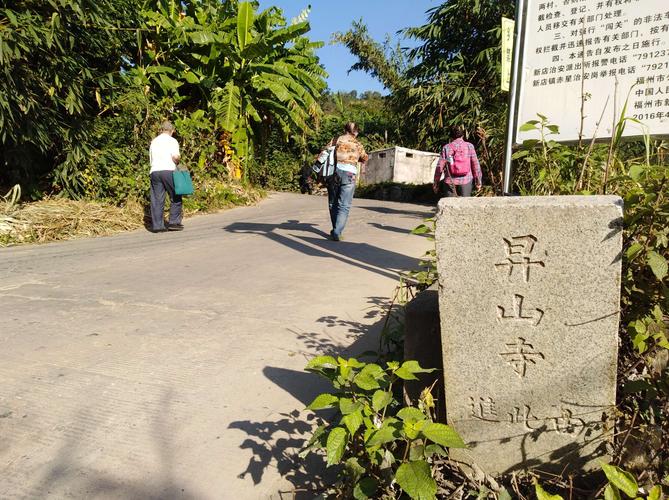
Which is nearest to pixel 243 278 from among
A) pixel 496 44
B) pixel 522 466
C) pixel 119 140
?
pixel 522 466

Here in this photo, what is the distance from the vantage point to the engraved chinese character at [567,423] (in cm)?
210

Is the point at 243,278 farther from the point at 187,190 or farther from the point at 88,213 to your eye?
the point at 88,213

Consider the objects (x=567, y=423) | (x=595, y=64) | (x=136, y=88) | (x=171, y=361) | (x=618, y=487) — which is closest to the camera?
(x=618, y=487)

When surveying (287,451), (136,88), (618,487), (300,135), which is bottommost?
(287,451)

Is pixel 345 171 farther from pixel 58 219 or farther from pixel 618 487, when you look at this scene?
pixel 618 487

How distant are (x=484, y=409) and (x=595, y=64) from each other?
2401mm

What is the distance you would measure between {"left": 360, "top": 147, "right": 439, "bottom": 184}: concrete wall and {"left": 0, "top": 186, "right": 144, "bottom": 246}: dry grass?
44.8 feet

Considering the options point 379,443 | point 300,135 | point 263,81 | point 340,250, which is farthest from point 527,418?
point 300,135

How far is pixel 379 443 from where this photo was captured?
187cm

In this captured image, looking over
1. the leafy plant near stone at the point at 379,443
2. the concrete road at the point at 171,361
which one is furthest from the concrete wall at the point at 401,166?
the leafy plant near stone at the point at 379,443

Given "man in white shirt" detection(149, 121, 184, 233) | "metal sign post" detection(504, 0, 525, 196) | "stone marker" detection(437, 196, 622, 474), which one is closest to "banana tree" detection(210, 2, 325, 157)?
"man in white shirt" detection(149, 121, 184, 233)

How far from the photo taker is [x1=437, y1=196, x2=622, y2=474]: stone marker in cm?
194

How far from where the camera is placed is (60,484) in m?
2.06

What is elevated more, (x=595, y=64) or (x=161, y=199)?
(x=595, y=64)
